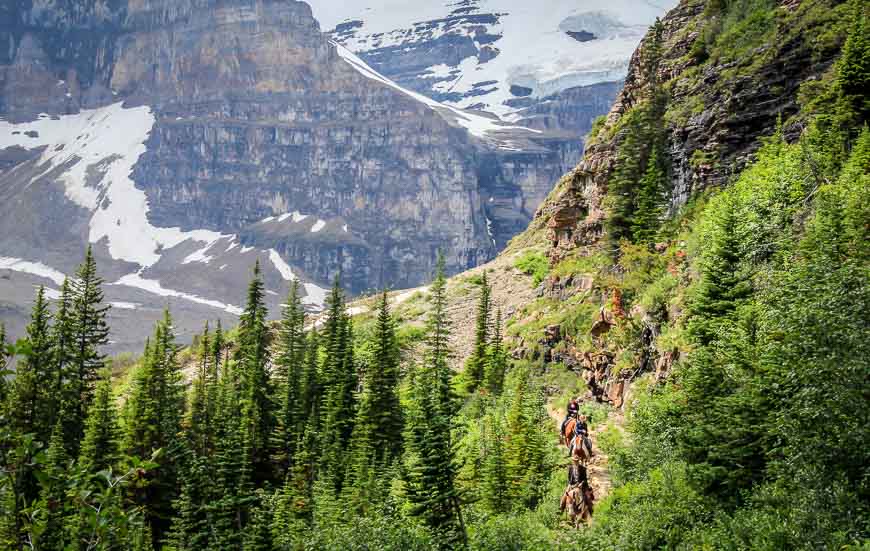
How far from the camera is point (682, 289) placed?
32.2 meters

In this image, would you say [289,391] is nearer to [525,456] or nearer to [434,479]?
[434,479]

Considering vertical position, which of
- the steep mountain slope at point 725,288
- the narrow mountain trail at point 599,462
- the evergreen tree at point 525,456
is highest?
the steep mountain slope at point 725,288

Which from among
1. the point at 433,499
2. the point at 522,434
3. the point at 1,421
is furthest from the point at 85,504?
the point at 522,434

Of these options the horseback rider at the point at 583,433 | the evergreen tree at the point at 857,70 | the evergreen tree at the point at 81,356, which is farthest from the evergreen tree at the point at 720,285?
the evergreen tree at the point at 81,356

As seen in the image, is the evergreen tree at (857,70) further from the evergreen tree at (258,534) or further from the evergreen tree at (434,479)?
the evergreen tree at (258,534)

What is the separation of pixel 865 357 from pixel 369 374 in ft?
114

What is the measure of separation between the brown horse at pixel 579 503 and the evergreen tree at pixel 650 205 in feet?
60.8

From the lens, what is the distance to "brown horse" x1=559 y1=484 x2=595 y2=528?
2491 cm

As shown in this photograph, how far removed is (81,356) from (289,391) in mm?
13906

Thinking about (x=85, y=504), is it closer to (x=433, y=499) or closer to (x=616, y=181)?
(x=433, y=499)

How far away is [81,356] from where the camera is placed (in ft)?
162

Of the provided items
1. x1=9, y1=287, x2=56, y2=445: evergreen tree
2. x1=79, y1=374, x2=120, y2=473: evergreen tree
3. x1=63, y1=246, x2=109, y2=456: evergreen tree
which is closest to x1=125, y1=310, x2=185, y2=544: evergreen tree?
x1=79, y1=374, x2=120, y2=473: evergreen tree

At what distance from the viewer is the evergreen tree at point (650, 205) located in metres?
40.8

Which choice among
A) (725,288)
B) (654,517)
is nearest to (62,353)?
(654,517)
